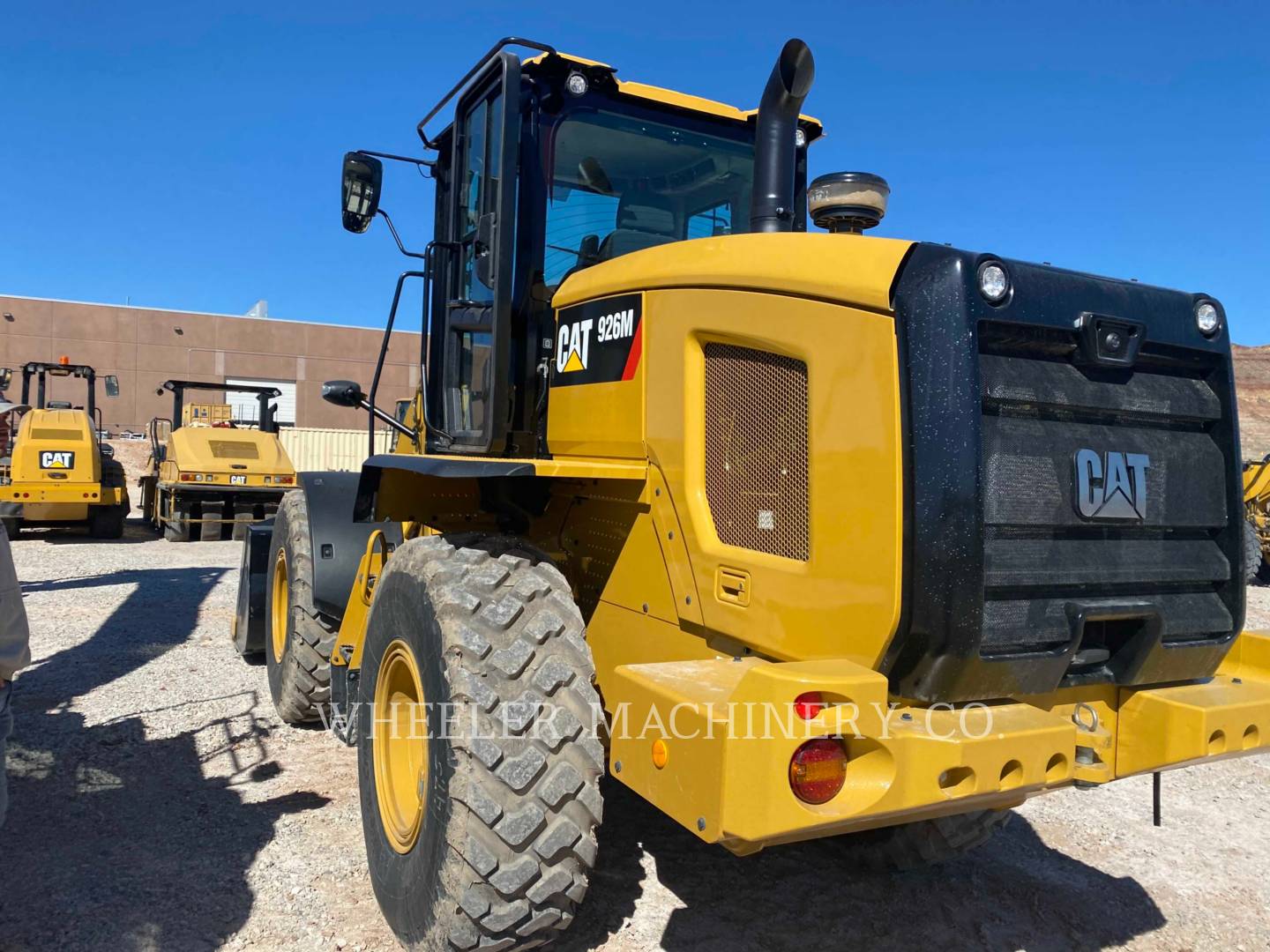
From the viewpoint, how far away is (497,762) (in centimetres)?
261

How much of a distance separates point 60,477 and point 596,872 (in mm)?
13752

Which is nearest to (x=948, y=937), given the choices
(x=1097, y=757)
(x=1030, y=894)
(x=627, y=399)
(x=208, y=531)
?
(x=1030, y=894)

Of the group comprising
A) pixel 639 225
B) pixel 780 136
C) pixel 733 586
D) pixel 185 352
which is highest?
pixel 185 352

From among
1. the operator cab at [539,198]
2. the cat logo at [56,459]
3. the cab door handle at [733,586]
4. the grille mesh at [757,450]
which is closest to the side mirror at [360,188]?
the operator cab at [539,198]

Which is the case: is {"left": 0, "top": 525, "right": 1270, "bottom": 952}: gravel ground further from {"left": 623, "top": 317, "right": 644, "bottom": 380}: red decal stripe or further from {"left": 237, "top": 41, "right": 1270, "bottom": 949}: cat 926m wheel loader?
{"left": 623, "top": 317, "right": 644, "bottom": 380}: red decal stripe

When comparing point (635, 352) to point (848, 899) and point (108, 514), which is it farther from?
point (108, 514)

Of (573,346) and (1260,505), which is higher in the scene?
(573,346)

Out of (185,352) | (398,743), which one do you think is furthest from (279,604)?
(185,352)

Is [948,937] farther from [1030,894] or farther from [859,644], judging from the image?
[859,644]

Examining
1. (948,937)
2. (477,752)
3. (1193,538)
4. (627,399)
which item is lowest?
(948,937)

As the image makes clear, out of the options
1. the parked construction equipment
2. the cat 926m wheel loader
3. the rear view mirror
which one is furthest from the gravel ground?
the parked construction equipment

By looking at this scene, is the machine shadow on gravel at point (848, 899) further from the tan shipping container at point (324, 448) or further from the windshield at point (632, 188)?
the tan shipping container at point (324, 448)

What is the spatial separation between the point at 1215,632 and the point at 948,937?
4.61ft

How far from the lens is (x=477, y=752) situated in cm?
261
